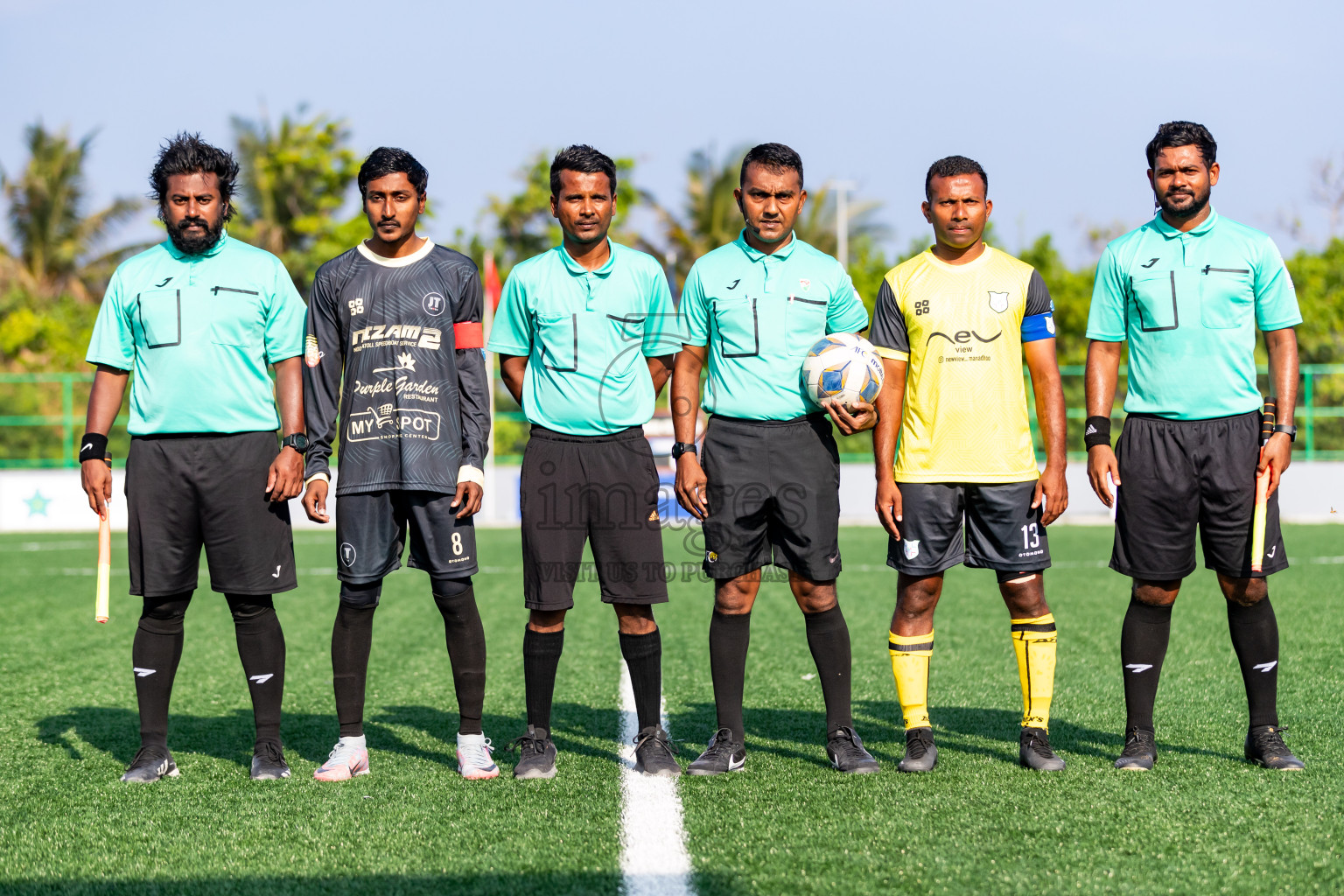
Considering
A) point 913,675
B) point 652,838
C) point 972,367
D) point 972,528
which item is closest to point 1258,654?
Answer: point 972,528

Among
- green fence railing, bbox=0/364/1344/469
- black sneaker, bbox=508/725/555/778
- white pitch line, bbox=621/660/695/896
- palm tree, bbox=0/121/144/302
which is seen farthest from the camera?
palm tree, bbox=0/121/144/302

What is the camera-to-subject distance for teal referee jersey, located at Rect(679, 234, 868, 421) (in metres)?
4.45

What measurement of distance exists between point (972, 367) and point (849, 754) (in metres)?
1.45

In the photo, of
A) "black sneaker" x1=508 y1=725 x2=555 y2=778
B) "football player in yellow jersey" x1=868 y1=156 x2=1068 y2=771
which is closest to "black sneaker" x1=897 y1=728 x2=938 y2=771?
"football player in yellow jersey" x1=868 y1=156 x2=1068 y2=771

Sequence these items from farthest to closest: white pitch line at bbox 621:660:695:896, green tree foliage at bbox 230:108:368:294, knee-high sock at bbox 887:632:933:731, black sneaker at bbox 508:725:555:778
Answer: green tree foliage at bbox 230:108:368:294 < knee-high sock at bbox 887:632:933:731 < black sneaker at bbox 508:725:555:778 < white pitch line at bbox 621:660:695:896

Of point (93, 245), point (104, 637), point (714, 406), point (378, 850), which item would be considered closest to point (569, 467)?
point (714, 406)

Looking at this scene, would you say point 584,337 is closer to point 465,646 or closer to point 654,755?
point 465,646

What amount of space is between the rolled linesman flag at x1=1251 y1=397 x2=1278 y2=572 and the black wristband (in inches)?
162

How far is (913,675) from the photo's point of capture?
4496mm

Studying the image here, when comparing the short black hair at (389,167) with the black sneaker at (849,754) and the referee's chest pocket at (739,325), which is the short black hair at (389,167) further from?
the black sneaker at (849,754)

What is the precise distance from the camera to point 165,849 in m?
3.55

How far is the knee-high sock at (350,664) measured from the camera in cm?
446

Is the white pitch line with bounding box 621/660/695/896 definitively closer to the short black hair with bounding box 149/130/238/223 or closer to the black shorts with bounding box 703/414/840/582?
the black shorts with bounding box 703/414/840/582

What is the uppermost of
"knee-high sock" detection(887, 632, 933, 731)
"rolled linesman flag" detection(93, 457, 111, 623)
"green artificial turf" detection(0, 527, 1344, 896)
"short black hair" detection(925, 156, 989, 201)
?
"short black hair" detection(925, 156, 989, 201)
